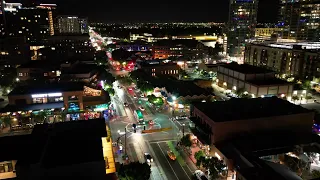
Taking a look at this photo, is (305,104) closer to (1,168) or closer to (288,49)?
(288,49)

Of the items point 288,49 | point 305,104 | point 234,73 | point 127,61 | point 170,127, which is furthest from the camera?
point 127,61

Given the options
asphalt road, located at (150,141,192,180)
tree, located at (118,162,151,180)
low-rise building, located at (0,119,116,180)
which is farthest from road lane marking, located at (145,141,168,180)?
low-rise building, located at (0,119,116,180)

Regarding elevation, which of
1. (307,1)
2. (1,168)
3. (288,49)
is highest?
(307,1)

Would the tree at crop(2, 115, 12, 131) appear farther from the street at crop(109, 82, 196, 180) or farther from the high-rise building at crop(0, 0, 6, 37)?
the high-rise building at crop(0, 0, 6, 37)

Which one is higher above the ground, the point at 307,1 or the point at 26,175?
the point at 307,1

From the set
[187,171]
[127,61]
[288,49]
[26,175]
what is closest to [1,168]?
[26,175]

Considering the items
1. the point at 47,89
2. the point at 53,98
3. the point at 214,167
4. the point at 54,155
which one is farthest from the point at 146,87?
the point at 54,155

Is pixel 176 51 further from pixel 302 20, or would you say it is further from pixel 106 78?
pixel 302 20
